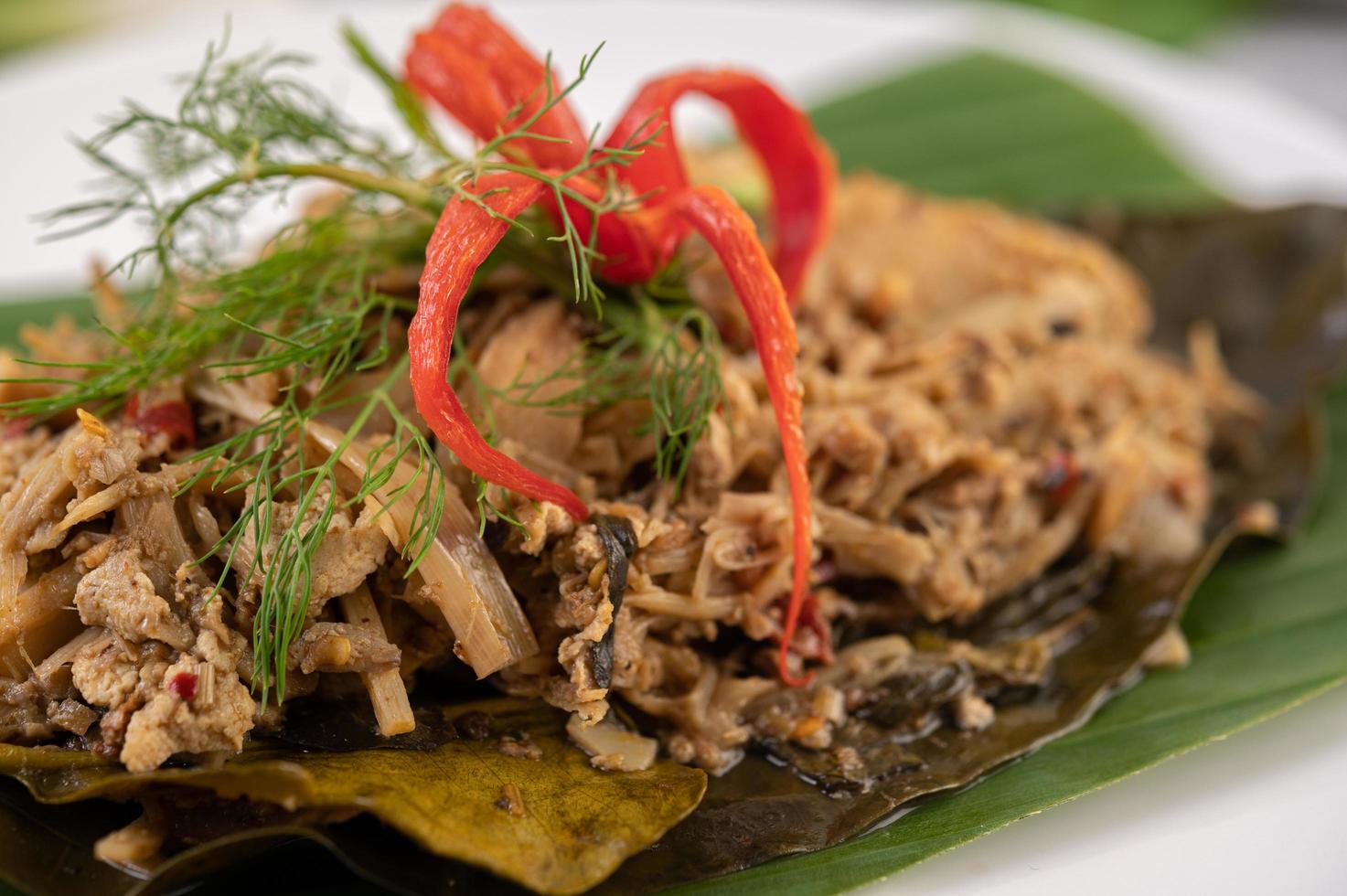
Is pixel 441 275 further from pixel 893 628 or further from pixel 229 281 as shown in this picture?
pixel 893 628

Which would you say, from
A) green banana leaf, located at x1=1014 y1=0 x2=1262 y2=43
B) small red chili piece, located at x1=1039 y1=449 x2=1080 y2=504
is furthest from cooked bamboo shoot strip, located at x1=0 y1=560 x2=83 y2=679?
green banana leaf, located at x1=1014 y1=0 x2=1262 y2=43

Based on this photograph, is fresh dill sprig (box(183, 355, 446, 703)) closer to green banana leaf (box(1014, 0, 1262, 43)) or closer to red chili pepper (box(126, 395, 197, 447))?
red chili pepper (box(126, 395, 197, 447))

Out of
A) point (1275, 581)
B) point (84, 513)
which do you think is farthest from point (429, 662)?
point (1275, 581)

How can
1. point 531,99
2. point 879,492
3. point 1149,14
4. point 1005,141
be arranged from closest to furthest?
→ point 531,99
point 879,492
point 1005,141
point 1149,14

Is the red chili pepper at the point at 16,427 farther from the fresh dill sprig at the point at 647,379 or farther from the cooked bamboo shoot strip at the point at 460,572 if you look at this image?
the fresh dill sprig at the point at 647,379

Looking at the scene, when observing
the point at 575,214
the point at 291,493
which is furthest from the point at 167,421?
the point at 575,214

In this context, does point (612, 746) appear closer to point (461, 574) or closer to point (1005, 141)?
point (461, 574)
